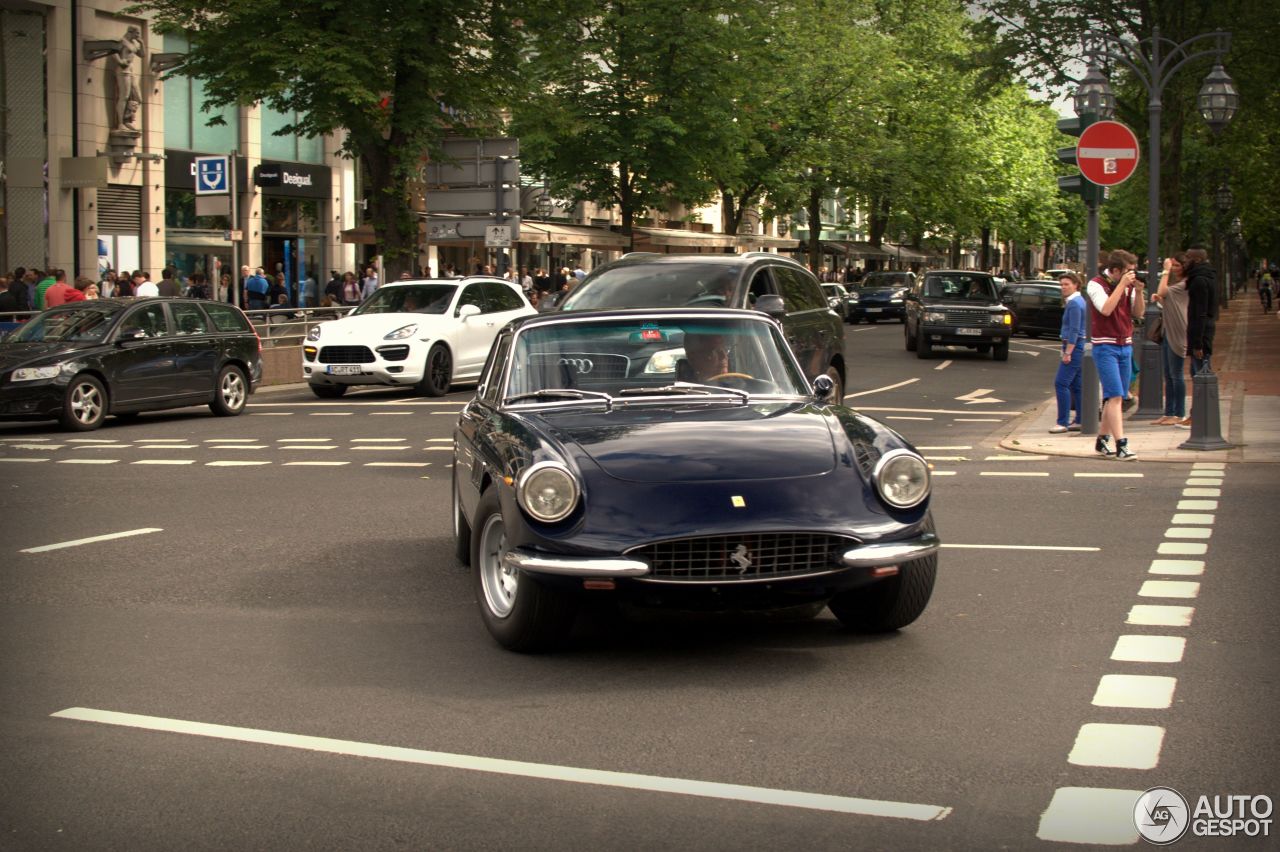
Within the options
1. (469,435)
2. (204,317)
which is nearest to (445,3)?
(204,317)

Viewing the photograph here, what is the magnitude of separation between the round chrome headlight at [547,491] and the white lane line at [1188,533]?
5205 mm

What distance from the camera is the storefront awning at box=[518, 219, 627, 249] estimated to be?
48.8 m

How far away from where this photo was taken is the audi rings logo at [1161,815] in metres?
4.60

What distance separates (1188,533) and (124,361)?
13.7 meters

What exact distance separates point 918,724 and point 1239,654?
6.31ft

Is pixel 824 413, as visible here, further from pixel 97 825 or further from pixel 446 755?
pixel 97 825

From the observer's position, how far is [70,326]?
20438 mm

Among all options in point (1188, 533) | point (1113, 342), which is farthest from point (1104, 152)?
point (1188, 533)

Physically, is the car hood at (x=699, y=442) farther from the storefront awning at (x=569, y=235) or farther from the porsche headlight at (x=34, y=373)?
the storefront awning at (x=569, y=235)

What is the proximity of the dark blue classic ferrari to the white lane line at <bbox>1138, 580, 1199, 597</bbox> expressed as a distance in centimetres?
179

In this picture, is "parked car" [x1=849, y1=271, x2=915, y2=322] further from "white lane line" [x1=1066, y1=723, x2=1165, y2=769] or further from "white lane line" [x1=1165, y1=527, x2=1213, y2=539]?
"white lane line" [x1=1066, y1=723, x2=1165, y2=769]

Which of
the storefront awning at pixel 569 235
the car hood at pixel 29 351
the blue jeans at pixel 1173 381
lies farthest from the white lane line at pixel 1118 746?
the storefront awning at pixel 569 235

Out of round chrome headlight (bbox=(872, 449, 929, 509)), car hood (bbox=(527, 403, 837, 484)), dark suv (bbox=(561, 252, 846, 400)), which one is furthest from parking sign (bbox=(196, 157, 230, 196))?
round chrome headlight (bbox=(872, 449, 929, 509))

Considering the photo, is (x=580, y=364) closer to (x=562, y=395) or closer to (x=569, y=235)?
(x=562, y=395)
